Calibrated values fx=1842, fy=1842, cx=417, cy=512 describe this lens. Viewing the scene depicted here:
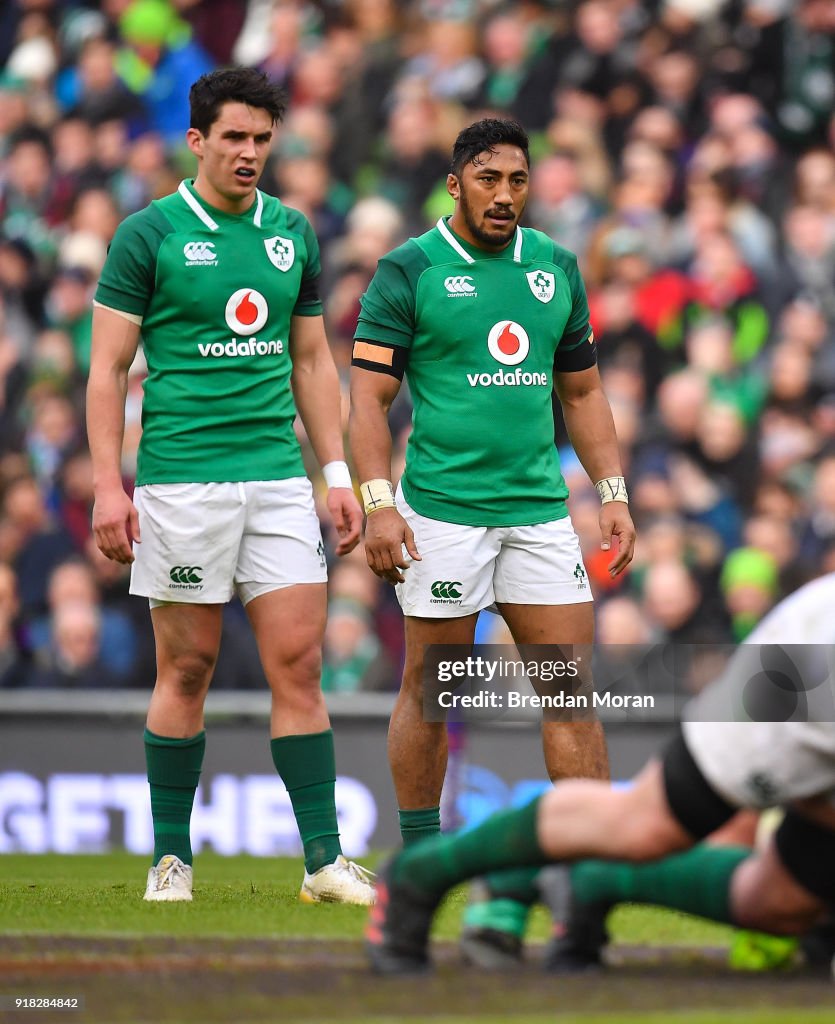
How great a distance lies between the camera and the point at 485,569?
5758mm

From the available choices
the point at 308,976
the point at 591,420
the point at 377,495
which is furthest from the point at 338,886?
the point at 591,420

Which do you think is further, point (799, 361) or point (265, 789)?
point (799, 361)

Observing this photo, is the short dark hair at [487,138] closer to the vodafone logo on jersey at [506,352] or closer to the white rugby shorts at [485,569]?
the vodafone logo on jersey at [506,352]

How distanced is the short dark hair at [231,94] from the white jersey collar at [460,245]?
25.4 inches

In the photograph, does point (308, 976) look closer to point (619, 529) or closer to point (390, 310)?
point (619, 529)

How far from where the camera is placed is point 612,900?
4008mm

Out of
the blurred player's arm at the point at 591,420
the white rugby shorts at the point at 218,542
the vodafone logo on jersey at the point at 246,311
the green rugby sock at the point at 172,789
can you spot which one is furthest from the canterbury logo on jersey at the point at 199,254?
the green rugby sock at the point at 172,789

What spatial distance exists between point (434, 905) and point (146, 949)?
2.71 feet

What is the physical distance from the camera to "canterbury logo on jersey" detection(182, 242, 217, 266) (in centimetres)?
564

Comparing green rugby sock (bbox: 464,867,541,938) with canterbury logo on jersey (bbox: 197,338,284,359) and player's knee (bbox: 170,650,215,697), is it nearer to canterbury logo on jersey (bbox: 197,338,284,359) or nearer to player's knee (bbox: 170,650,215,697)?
player's knee (bbox: 170,650,215,697)

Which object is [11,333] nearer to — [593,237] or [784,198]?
[593,237]

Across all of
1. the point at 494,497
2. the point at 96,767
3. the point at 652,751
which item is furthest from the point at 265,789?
the point at 494,497

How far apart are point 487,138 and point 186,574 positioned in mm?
1655

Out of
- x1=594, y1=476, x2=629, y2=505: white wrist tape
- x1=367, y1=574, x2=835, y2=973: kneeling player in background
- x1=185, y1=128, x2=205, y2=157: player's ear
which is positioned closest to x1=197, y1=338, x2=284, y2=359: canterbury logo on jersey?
x1=185, y1=128, x2=205, y2=157: player's ear
